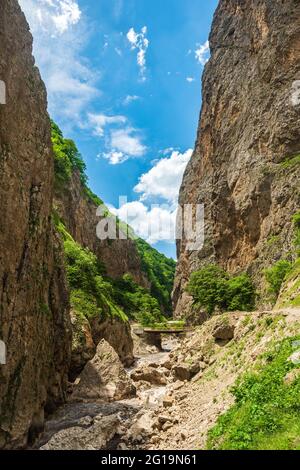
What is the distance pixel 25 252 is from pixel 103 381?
14421 millimetres

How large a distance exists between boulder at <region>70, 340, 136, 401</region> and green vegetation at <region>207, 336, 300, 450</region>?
14981 millimetres

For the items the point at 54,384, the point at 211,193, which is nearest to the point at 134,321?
the point at 211,193

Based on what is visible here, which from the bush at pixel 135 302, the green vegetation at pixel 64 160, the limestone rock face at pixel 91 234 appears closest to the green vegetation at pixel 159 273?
the limestone rock face at pixel 91 234

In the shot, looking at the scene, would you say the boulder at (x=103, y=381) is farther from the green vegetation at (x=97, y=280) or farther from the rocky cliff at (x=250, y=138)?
the rocky cliff at (x=250, y=138)

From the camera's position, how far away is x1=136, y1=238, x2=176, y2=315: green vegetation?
12762 cm

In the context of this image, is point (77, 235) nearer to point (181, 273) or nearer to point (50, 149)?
point (181, 273)

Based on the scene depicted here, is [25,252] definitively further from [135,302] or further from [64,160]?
[135,302]

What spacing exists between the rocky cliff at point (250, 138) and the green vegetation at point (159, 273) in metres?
39.6

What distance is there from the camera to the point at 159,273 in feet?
488

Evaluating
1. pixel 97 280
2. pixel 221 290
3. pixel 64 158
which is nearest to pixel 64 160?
pixel 64 158
